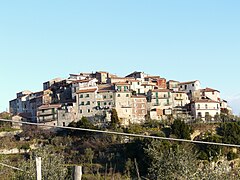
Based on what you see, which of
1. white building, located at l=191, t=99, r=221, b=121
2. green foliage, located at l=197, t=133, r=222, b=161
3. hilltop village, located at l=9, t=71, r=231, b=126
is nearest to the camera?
green foliage, located at l=197, t=133, r=222, b=161

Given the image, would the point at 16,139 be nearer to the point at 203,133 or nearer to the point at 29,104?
the point at 29,104

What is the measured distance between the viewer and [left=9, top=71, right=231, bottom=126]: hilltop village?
4653cm

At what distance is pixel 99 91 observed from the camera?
47.8 meters

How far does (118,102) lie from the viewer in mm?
47031

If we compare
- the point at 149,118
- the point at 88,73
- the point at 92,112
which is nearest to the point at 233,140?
the point at 149,118

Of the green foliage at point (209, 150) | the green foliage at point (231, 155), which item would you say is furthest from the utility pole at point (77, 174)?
the green foliage at point (231, 155)

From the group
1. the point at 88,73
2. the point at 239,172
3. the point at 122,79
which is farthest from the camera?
the point at 88,73

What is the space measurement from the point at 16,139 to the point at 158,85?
20.5m

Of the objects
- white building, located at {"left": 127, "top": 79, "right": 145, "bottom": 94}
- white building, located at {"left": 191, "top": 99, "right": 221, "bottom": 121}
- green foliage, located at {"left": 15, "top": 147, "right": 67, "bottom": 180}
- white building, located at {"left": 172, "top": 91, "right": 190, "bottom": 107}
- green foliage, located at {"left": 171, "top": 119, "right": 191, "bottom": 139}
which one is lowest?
green foliage, located at {"left": 15, "top": 147, "right": 67, "bottom": 180}

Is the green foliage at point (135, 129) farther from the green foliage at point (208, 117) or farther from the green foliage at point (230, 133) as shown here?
the green foliage at point (208, 117)

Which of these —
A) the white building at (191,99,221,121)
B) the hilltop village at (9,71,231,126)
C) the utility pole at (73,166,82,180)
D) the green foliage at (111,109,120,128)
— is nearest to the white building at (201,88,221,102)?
the hilltop village at (9,71,231,126)

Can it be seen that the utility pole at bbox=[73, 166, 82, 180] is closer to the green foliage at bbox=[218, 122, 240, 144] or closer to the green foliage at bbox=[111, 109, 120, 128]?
the green foliage at bbox=[218, 122, 240, 144]

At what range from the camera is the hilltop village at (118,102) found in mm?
46531

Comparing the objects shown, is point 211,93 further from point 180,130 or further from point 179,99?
point 180,130
